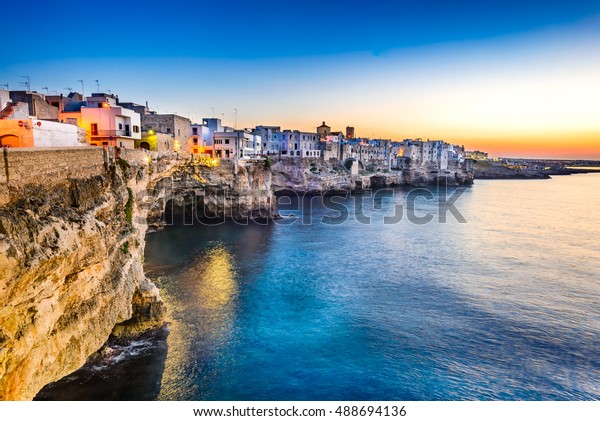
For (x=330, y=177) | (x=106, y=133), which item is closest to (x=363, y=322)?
(x=106, y=133)

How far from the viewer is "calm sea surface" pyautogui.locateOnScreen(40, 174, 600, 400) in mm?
13484

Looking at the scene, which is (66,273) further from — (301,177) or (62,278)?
(301,177)

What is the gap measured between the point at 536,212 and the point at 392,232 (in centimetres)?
2824

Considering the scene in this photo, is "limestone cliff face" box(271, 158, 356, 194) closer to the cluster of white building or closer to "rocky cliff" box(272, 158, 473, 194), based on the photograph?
"rocky cliff" box(272, 158, 473, 194)

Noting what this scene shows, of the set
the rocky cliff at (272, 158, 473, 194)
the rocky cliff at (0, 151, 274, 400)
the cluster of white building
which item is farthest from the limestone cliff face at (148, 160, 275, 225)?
the rocky cliff at (272, 158, 473, 194)

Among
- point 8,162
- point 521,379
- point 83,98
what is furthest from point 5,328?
point 83,98

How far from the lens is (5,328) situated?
8.41 metres

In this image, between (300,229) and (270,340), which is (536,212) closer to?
(300,229)

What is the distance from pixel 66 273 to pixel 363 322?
510 inches

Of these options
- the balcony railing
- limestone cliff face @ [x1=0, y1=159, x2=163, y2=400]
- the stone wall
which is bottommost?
limestone cliff face @ [x1=0, y1=159, x2=163, y2=400]

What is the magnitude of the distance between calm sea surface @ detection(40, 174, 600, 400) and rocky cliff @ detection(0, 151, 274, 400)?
1.49m

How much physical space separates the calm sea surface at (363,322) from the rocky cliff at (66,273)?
1491 millimetres

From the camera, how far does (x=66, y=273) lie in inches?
425

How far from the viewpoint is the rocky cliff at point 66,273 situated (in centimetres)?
864
